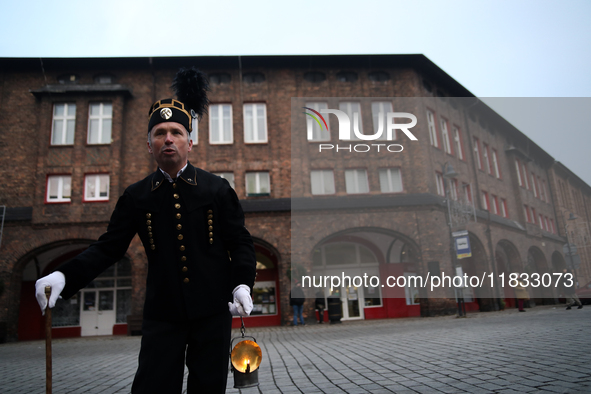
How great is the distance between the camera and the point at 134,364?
26.7ft

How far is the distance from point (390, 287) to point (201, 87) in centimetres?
2283

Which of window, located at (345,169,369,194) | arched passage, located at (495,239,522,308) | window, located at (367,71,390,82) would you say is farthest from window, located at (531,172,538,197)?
window, located at (367,71,390,82)

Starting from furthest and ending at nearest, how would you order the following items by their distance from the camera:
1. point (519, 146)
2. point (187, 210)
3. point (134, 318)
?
point (134, 318) < point (519, 146) < point (187, 210)

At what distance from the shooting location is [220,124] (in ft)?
72.6

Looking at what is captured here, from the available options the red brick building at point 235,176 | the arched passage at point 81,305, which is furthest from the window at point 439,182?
the arched passage at point 81,305

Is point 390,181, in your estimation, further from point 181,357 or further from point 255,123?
point 181,357

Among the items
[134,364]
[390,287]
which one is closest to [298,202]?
[390,287]

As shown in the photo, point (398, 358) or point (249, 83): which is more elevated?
point (249, 83)

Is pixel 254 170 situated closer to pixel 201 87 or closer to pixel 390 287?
pixel 390 287

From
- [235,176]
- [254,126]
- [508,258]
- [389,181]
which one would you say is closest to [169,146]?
[508,258]

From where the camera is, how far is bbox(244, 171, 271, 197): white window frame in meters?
21.3

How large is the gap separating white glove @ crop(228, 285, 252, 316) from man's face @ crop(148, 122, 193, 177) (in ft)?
2.63

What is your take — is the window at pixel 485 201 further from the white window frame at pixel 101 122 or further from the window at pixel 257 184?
the white window frame at pixel 101 122

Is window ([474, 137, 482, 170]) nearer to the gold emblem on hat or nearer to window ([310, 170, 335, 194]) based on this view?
the gold emblem on hat
